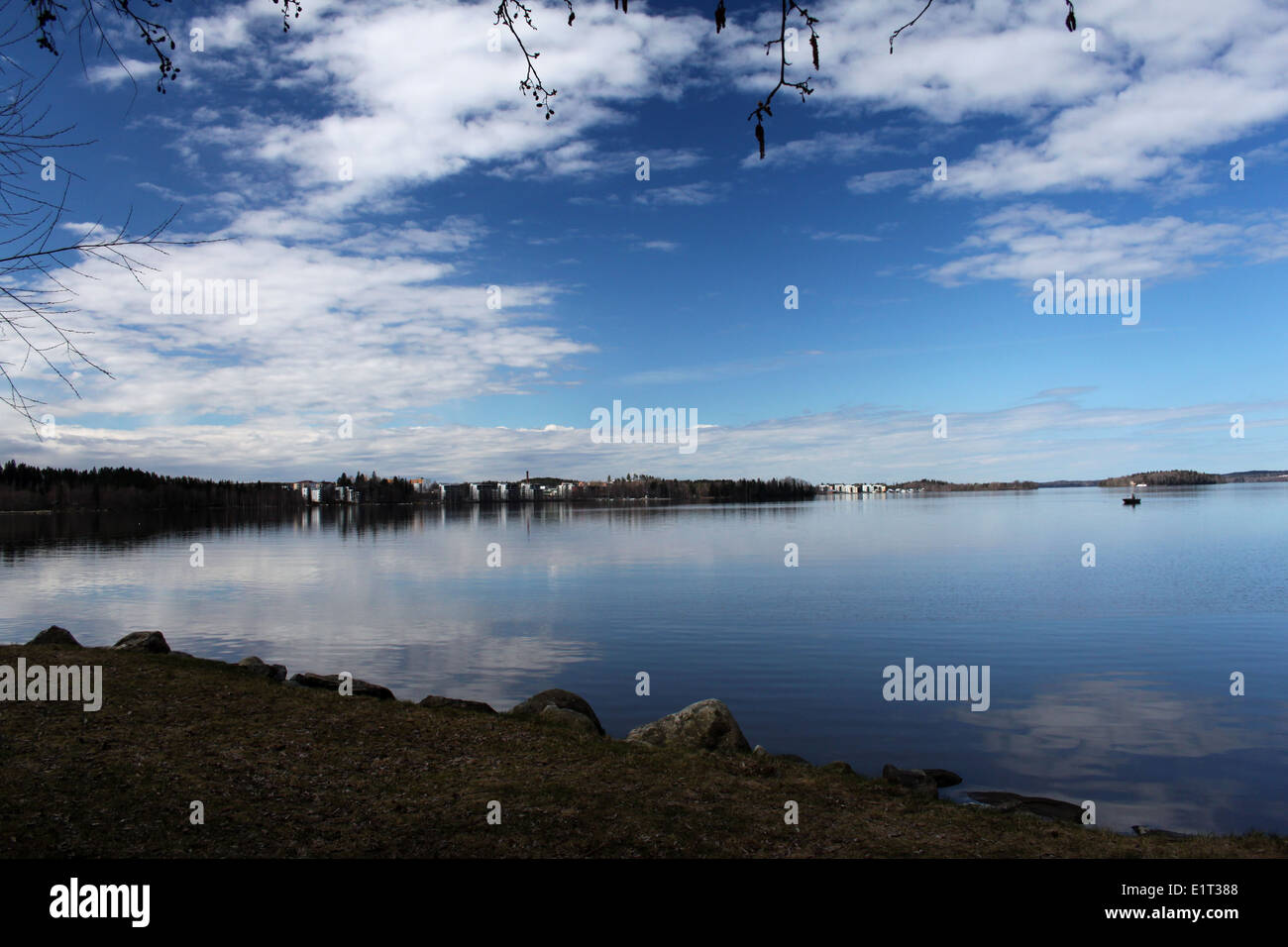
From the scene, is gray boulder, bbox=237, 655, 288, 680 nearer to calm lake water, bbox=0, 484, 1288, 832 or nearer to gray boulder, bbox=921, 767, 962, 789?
calm lake water, bbox=0, 484, 1288, 832

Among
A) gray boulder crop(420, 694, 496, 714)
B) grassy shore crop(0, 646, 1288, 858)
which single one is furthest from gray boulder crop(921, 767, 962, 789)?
gray boulder crop(420, 694, 496, 714)

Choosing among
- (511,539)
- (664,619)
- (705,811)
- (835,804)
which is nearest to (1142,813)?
(835,804)

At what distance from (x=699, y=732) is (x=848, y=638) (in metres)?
15.9

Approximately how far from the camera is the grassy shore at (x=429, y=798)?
27.8 ft

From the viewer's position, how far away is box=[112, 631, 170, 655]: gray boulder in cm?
1920

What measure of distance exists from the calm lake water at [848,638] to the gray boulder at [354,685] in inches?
120

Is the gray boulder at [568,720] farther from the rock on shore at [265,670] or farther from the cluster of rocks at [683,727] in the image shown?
the rock on shore at [265,670]

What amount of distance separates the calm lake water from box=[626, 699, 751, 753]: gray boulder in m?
2.78

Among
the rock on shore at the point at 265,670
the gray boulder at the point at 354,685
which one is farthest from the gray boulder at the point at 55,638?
the gray boulder at the point at 354,685

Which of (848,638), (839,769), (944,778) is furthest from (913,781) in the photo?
(848,638)

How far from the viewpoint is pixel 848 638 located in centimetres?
2820

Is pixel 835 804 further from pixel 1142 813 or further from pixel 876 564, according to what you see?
pixel 876 564
